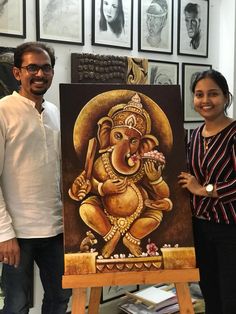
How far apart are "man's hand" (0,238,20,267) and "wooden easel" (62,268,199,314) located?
22 cm

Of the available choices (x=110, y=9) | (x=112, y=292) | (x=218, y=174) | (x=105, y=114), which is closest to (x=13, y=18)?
(x=110, y=9)

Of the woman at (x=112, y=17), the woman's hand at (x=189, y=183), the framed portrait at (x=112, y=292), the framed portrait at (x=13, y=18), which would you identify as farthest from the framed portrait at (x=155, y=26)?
the framed portrait at (x=112, y=292)

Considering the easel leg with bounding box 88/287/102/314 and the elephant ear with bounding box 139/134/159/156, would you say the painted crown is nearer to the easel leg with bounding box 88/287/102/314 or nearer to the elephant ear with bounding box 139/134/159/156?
the elephant ear with bounding box 139/134/159/156

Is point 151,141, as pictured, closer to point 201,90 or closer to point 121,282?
point 201,90

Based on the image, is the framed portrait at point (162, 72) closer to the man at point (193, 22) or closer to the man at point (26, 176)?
the man at point (193, 22)

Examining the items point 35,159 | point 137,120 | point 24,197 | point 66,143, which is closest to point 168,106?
point 137,120

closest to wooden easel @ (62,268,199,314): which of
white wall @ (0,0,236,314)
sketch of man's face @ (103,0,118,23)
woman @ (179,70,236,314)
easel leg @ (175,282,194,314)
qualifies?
easel leg @ (175,282,194,314)

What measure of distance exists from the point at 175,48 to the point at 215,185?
151 centimetres

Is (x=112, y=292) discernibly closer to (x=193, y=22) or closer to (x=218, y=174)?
(x=218, y=174)

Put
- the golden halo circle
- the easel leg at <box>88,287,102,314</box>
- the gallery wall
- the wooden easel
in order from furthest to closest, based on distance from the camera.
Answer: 1. the gallery wall
2. the easel leg at <box>88,287,102,314</box>
3. the golden halo circle
4. the wooden easel

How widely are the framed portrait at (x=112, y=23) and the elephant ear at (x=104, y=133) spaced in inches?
38.3

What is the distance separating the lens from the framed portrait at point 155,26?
8.98 ft

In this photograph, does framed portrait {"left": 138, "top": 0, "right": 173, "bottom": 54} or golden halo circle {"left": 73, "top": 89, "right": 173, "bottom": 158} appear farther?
framed portrait {"left": 138, "top": 0, "right": 173, "bottom": 54}

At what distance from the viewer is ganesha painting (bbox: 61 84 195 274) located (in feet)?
5.20
